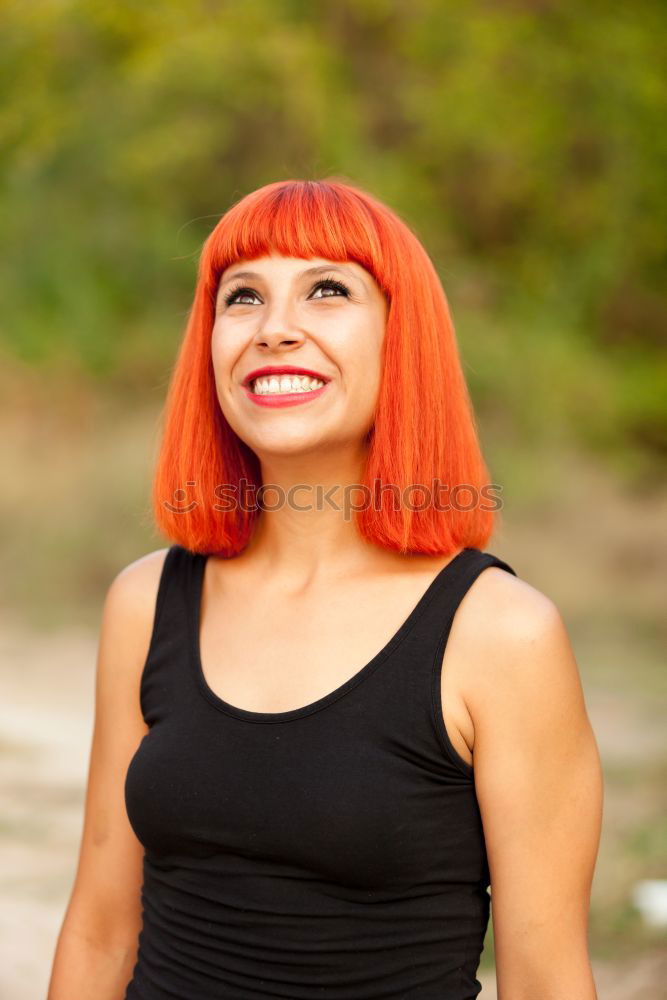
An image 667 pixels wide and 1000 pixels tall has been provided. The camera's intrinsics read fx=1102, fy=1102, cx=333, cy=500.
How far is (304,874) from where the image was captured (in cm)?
134

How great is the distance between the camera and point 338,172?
8.84 metres

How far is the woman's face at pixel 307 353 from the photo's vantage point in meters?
1.50

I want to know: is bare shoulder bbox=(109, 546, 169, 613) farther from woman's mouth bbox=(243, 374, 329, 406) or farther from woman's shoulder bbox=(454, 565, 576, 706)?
woman's shoulder bbox=(454, 565, 576, 706)

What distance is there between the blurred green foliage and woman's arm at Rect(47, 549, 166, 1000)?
7409mm

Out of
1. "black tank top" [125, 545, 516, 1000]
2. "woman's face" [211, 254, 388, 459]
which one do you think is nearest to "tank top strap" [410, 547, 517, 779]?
"black tank top" [125, 545, 516, 1000]

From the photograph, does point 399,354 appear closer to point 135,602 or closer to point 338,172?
point 135,602

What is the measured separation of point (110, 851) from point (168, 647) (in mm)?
332

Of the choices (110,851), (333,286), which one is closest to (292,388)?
(333,286)

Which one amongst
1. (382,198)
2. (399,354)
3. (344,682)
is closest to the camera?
(344,682)

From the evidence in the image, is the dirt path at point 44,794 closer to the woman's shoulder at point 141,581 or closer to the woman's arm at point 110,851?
the woman's arm at point 110,851

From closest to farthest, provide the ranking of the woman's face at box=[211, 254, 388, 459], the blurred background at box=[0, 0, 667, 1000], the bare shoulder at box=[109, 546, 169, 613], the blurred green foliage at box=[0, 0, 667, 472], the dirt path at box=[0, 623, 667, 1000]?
the woman's face at box=[211, 254, 388, 459] → the bare shoulder at box=[109, 546, 169, 613] → the dirt path at box=[0, 623, 667, 1000] → the blurred background at box=[0, 0, 667, 1000] → the blurred green foliage at box=[0, 0, 667, 472]

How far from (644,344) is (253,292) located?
27.8ft

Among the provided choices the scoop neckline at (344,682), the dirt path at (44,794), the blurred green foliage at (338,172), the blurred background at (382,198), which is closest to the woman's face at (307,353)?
the scoop neckline at (344,682)

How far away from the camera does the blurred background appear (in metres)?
8.12
